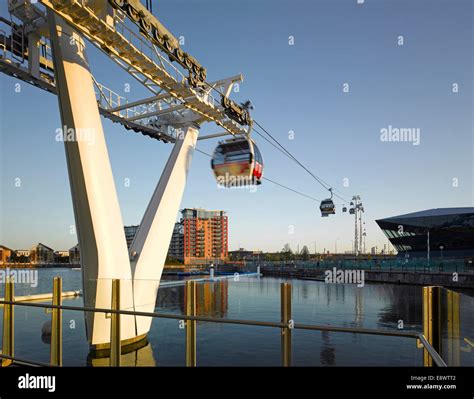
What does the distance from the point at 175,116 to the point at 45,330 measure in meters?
11.0

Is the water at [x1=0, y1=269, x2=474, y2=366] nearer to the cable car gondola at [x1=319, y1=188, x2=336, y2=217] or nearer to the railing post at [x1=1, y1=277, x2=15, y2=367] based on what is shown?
the railing post at [x1=1, y1=277, x2=15, y2=367]

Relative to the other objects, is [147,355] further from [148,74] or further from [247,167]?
[148,74]

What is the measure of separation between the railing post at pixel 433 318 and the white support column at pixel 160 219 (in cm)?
1183

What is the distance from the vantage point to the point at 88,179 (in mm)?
11219

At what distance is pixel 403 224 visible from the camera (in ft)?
261

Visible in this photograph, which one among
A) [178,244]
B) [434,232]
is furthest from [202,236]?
[434,232]

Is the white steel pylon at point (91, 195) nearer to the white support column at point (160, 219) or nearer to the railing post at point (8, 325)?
the white support column at point (160, 219)

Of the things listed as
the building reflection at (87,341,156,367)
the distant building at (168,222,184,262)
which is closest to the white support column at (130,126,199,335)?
the building reflection at (87,341,156,367)

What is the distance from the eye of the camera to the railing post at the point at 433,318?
12.0 ft

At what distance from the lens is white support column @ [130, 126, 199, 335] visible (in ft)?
47.6

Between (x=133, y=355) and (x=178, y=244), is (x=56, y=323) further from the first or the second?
(x=178, y=244)

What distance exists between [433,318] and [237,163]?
10832mm

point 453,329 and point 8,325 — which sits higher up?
point 453,329

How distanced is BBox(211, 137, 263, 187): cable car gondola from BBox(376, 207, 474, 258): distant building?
222ft
